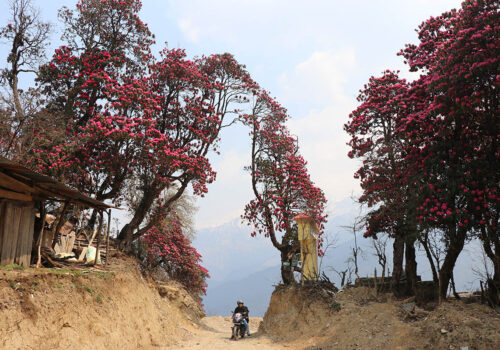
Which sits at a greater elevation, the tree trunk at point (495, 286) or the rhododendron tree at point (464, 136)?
the rhododendron tree at point (464, 136)

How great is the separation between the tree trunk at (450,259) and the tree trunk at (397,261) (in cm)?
267

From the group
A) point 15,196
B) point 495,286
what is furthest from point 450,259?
point 15,196

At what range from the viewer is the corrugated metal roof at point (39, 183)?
31.3ft

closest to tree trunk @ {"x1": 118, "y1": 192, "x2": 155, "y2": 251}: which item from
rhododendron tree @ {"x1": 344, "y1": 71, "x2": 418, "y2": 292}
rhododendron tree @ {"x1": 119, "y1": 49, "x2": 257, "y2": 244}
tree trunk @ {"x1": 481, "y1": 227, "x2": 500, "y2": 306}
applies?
rhododendron tree @ {"x1": 119, "y1": 49, "x2": 257, "y2": 244}

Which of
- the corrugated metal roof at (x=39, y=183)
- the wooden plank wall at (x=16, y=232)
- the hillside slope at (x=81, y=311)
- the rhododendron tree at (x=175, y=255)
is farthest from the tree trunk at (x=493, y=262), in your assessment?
the rhododendron tree at (x=175, y=255)

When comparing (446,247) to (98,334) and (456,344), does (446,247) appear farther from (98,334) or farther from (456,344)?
(98,334)

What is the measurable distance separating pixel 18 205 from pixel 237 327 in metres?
11.1

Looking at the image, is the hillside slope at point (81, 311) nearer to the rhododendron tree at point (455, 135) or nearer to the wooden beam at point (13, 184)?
the wooden beam at point (13, 184)

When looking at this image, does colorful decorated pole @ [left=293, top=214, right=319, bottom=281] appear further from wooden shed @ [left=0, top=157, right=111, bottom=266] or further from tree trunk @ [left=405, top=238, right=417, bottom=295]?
wooden shed @ [left=0, top=157, right=111, bottom=266]

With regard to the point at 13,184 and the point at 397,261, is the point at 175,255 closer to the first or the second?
the point at 397,261

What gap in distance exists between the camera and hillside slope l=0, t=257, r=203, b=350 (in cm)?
821

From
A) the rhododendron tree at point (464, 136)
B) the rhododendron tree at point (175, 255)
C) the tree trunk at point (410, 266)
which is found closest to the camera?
the rhododendron tree at point (464, 136)

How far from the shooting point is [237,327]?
1691cm

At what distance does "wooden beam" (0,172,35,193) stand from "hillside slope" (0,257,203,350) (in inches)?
101
